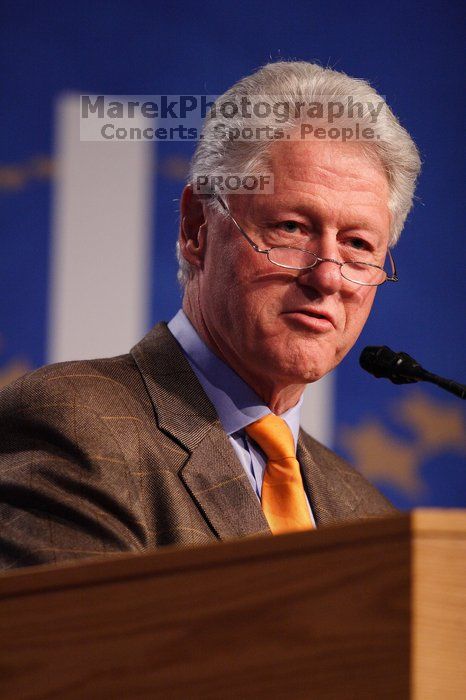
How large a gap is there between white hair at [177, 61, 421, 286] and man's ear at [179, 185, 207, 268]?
0.03 metres

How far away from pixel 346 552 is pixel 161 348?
0.99 metres

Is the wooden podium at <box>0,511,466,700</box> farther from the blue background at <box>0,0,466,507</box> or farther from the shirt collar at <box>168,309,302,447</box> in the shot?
the blue background at <box>0,0,466,507</box>

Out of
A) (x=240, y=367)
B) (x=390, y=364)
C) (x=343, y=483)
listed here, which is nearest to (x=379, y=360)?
(x=390, y=364)

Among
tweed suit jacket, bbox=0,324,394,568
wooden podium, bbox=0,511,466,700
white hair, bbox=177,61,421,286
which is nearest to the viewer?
wooden podium, bbox=0,511,466,700

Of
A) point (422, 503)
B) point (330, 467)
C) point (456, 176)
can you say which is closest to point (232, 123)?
point (330, 467)

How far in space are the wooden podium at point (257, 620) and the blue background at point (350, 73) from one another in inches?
61.7

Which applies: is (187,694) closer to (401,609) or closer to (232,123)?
(401,609)

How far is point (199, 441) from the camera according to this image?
5.42ft

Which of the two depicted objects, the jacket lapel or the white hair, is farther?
the white hair

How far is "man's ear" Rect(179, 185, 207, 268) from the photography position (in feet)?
6.33

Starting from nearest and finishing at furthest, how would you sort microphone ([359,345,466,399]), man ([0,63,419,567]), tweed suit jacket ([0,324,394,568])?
tweed suit jacket ([0,324,394,568]), man ([0,63,419,567]), microphone ([359,345,466,399])

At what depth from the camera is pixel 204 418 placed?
1704mm

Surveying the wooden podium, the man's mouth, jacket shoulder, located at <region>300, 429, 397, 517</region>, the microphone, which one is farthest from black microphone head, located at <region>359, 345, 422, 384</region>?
the wooden podium

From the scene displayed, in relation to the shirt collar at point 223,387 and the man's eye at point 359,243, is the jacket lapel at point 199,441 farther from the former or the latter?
the man's eye at point 359,243
